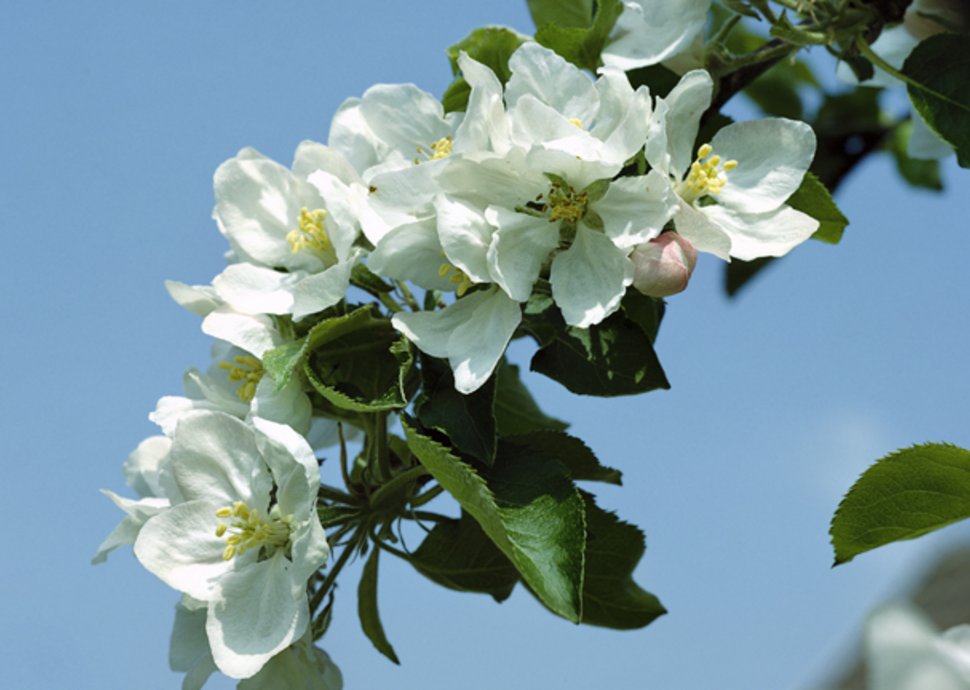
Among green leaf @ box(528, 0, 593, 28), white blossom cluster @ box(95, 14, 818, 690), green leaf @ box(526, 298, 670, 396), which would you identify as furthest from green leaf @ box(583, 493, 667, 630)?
green leaf @ box(528, 0, 593, 28)

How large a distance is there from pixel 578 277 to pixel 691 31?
0.39m

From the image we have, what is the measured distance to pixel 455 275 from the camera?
4.43 ft

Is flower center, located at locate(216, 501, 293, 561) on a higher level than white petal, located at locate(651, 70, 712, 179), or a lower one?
lower

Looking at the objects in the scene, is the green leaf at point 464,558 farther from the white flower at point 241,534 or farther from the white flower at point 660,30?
the white flower at point 660,30

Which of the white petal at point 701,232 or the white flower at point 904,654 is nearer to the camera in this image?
the white flower at point 904,654

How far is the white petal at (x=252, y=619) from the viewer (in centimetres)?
132

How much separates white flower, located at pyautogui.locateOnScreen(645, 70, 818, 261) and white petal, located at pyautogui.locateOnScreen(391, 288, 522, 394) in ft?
0.64

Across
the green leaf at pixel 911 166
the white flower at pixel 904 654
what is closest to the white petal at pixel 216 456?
the white flower at pixel 904 654

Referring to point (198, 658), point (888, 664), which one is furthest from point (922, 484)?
point (198, 658)

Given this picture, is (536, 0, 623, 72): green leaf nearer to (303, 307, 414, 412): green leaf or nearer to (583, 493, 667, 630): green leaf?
(303, 307, 414, 412): green leaf

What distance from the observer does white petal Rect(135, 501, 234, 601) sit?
4.44 feet

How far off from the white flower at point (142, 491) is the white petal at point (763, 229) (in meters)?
0.64

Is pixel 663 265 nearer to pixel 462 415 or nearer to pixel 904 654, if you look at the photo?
pixel 462 415

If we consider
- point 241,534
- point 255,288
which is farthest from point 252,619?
point 255,288
